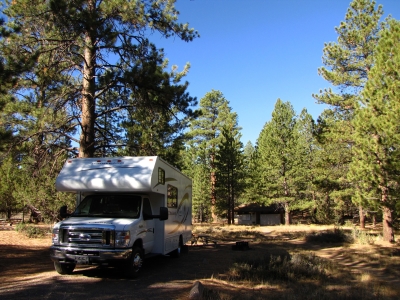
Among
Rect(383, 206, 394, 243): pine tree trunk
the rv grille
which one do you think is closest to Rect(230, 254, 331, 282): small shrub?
the rv grille

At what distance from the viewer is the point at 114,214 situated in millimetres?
8578

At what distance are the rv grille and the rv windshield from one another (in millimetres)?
823

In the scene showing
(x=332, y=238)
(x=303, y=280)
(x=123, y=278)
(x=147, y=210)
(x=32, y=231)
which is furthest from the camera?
(x=332, y=238)

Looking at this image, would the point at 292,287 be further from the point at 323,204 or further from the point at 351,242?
the point at 323,204

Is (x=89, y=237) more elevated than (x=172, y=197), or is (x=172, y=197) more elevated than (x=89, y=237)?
(x=172, y=197)

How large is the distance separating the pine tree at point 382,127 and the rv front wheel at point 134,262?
420 inches

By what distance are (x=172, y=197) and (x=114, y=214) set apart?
107 inches

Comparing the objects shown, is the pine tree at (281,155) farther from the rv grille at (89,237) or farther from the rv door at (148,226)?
the rv grille at (89,237)

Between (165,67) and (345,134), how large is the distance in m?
11.6

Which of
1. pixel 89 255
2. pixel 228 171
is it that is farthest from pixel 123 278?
pixel 228 171

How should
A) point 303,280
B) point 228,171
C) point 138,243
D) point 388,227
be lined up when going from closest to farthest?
point 138,243 → point 303,280 → point 388,227 → point 228,171

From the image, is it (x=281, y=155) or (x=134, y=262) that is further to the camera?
(x=281, y=155)

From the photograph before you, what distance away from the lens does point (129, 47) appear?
41.4 ft

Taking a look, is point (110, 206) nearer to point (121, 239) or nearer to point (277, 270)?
point (121, 239)
